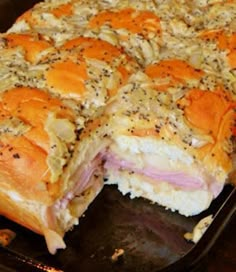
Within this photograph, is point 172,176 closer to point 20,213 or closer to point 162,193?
point 162,193

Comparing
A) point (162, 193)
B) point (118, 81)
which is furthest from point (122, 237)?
point (118, 81)

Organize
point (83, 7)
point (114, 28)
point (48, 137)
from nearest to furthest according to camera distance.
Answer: point (48, 137) → point (114, 28) → point (83, 7)

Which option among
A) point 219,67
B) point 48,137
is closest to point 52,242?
point 48,137

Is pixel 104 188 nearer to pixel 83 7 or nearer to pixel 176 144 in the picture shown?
pixel 176 144

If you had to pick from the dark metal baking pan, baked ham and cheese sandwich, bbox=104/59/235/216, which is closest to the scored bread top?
baked ham and cheese sandwich, bbox=104/59/235/216

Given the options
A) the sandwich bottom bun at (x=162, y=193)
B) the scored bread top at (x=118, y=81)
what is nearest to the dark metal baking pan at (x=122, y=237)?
the sandwich bottom bun at (x=162, y=193)

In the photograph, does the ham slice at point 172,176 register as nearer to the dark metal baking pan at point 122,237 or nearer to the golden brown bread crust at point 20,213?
the dark metal baking pan at point 122,237

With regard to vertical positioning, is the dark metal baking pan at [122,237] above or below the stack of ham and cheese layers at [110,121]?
below
